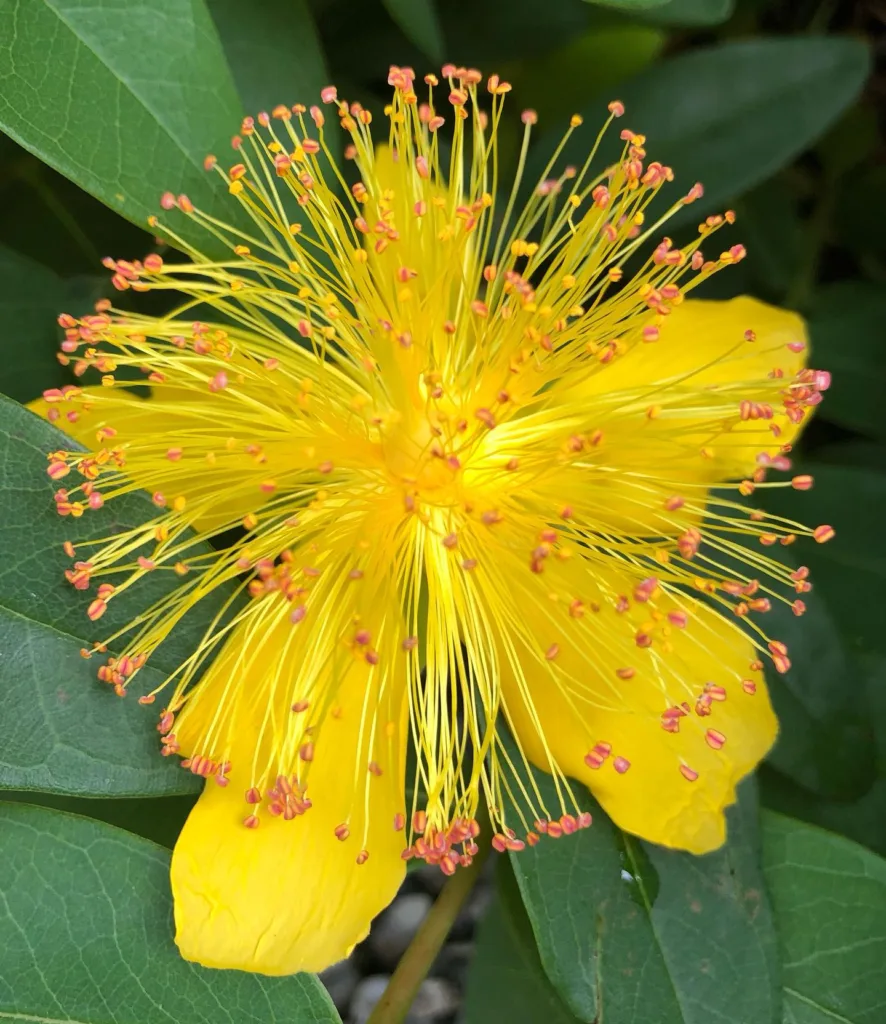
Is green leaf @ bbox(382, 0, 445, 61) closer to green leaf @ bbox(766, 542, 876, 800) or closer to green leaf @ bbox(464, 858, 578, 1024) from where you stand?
green leaf @ bbox(766, 542, 876, 800)

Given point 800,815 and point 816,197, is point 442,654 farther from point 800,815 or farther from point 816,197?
point 816,197

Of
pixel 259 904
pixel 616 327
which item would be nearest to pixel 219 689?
pixel 259 904

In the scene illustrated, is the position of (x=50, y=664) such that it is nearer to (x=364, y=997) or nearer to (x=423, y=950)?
(x=423, y=950)

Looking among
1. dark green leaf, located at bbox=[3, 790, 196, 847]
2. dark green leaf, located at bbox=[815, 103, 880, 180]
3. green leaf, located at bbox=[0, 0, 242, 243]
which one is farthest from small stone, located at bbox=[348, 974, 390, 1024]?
dark green leaf, located at bbox=[815, 103, 880, 180]

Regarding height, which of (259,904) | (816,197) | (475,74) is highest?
(475,74)

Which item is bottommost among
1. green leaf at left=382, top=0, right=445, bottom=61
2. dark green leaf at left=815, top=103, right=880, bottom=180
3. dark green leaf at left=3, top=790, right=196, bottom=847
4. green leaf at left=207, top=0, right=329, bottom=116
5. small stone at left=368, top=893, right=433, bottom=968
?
small stone at left=368, top=893, right=433, bottom=968

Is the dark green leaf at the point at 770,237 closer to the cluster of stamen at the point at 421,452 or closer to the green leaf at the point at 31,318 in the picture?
the cluster of stamen at the point at 421,452

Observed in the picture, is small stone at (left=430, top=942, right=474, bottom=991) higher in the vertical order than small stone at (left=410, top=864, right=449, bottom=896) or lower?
lower
